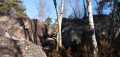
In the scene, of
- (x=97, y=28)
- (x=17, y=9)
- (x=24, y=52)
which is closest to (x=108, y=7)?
(x=97, y=28)

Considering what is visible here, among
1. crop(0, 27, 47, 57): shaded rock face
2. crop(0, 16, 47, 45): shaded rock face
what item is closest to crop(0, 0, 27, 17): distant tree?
crop(0, 16, 47, 45): shaded rock face

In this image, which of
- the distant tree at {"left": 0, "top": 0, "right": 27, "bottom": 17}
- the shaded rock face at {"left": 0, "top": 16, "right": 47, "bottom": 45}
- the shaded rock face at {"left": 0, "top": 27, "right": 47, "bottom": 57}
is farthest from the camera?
the distant tree at {"left": 0, "top": 0, "right": 27, "bottom": 17}

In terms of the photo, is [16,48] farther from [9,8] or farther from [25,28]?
[9,8]

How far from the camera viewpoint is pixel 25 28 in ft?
43.1

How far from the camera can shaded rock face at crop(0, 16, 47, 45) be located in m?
12.5

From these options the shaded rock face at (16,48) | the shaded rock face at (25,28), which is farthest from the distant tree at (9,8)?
the shaded rock face at (16,48)

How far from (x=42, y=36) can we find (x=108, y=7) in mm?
8178

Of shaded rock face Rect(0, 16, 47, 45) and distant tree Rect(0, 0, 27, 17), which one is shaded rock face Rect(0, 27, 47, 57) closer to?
shaded rock face Rect(0, 16, 47, 45)

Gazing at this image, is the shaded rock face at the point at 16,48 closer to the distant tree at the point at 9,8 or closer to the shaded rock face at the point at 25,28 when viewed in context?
the shaded rock face at the point at 25,28

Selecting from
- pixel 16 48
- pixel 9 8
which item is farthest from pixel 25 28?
pixel 9 8

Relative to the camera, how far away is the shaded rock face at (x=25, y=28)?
12.5 metres

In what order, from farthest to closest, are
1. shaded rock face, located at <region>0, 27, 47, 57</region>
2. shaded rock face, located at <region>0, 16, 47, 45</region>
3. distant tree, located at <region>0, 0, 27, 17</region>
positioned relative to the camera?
distant tree, located at <region>0, 0, 27, 17</region>
shaded rock face, located at <region>0, 16, 47, 45</region>
shaded rock face, located at <region>0, 27, 47, 57</region>

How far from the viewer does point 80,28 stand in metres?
9.33

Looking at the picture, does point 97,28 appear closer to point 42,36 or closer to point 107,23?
point 107,23
